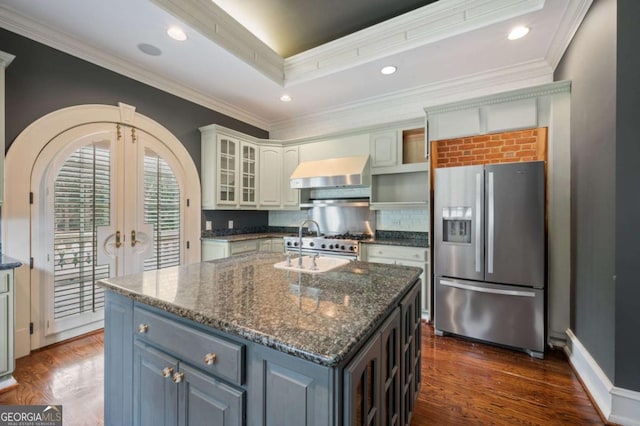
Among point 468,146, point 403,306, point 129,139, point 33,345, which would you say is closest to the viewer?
point 403,306

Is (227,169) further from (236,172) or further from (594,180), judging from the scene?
(594,180)

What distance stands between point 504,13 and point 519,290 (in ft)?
7.91

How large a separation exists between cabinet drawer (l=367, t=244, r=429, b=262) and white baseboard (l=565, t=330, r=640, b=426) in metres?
1.47

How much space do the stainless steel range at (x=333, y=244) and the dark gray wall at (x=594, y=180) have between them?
2.13m

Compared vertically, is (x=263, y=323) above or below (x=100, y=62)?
below

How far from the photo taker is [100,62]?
288 centimetres

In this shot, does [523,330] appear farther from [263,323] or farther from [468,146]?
[263,323]

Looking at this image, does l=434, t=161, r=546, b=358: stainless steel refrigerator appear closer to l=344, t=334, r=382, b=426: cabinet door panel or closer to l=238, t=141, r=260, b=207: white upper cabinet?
l=344, t=334, r=382, b=426: cabinet door panel

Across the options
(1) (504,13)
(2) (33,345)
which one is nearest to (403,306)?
(1) (504,13)

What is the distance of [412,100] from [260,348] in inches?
149

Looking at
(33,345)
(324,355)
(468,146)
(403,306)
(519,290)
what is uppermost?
(468,146)

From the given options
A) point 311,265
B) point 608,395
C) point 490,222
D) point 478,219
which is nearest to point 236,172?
point 311,265

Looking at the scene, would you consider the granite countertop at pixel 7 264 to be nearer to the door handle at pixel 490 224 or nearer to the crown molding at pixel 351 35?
the crown molding at pixel 351 35

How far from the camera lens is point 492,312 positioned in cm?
268
